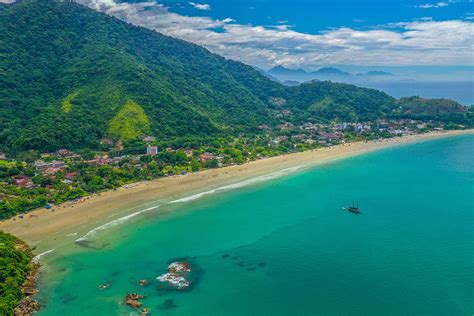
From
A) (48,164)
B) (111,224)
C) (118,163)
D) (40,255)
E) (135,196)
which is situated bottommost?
(40,255)

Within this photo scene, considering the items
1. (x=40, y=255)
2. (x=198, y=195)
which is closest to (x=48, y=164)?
(x=198, y=195)

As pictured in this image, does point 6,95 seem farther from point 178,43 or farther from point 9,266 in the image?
point 178,43

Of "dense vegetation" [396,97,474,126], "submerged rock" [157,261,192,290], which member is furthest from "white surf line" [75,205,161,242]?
"dense vegetation" [396,97,474,126]

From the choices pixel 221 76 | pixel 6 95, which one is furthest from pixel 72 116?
pixel 221 76

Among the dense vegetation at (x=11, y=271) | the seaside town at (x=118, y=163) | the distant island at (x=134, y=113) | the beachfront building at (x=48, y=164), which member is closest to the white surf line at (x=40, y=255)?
the dense vegetation at (x=11, y=271)

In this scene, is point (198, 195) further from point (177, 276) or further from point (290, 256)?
point (177, 276)

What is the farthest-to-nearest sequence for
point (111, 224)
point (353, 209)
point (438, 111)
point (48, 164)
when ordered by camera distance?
point (438, 111) < point (48, 164) < point (353, 209) < point (111, 224)
